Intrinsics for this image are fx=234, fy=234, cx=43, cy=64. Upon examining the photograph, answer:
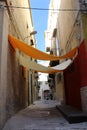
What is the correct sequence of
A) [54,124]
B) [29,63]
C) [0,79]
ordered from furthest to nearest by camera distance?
[29,63]
[54,124]
[0,79]

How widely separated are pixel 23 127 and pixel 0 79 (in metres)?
1.62

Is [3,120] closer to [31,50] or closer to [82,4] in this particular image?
[31,50]

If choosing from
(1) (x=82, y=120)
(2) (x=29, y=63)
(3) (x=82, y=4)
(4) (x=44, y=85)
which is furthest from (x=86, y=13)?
(4) (x=44, y=85)

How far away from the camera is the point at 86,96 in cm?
843

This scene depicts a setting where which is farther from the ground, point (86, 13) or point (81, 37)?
point (86, 13)

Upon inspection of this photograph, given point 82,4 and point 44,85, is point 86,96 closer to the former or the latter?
point 82,4

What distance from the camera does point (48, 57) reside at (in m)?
9.56

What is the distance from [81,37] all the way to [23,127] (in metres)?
4.22

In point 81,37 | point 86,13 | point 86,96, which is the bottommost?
point 86,96

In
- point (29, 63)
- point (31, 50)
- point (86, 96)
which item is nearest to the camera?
point (86, 96)

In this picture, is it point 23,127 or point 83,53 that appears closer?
point 23,127

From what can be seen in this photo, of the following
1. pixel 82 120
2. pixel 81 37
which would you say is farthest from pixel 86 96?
pixel 81 37

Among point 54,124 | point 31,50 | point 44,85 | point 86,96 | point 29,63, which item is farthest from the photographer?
point 44,85

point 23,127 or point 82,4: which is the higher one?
point 82,4
